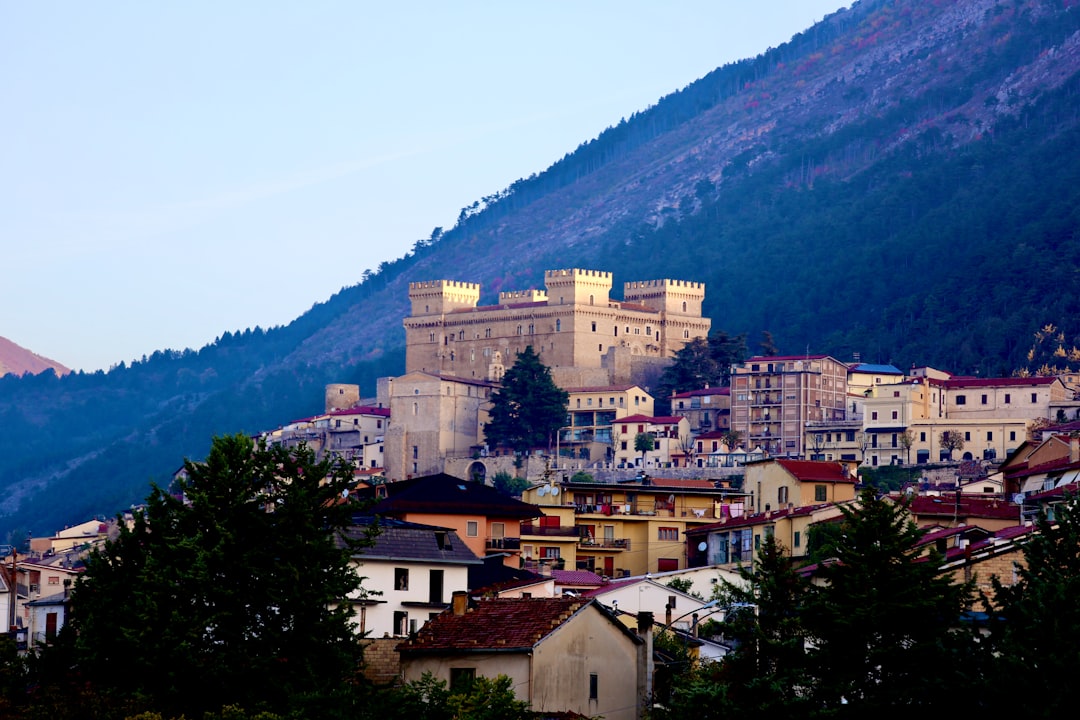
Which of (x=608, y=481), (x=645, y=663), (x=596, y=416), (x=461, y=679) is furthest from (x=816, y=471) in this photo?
(x=596, y=416)

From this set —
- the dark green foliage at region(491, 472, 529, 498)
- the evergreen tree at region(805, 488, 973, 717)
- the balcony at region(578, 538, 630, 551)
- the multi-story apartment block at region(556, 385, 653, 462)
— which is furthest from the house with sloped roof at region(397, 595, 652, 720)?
the multi-story apartment block at region(556, 385, 653, 462)

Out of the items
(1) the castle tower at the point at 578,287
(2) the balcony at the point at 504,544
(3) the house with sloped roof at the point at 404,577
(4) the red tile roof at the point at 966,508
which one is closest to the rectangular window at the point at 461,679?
(3) the house with sloped roof at the point at 404,577

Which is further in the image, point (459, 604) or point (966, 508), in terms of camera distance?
point (966, 508)

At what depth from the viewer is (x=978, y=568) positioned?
38812mm

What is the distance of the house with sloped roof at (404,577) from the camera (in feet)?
145

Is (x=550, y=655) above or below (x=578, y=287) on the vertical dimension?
below

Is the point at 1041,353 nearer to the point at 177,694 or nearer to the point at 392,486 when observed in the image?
the point at 392,486

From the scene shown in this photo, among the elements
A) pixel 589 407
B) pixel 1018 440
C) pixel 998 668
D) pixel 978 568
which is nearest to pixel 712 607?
pixel 978 568

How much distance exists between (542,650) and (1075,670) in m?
10.4

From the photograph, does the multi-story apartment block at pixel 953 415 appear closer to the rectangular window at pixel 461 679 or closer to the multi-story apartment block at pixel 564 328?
the multi-story apartment block at pixel 564 328

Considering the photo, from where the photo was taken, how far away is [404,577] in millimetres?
45125

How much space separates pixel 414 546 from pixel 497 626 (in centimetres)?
767

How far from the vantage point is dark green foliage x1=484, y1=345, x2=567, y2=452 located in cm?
13825

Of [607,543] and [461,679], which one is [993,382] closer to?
[607,543]
